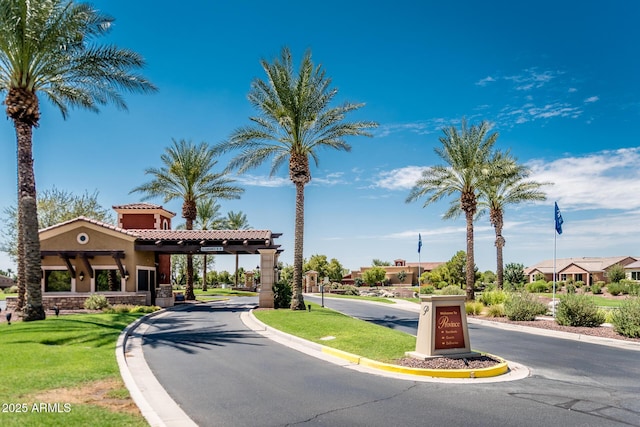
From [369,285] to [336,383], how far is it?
240ft

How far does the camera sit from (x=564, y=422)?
24.7 feet

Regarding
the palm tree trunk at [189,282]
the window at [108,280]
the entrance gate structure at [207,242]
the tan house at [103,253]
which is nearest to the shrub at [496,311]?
the entrance gate structure at [207,242]

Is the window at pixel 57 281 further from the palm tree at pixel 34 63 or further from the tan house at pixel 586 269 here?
the tan house at pixel 586 269

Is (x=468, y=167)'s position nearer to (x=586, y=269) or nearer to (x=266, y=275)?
(x=266, y=275)

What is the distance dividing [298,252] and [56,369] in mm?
15503

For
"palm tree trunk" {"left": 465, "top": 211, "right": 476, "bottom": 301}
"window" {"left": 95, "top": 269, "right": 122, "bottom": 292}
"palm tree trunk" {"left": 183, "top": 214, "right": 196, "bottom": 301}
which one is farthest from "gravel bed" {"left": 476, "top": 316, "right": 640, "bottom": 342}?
"palm tree trunk" {"left": 183, "top": 214, "right": 196, "bottom": 301}

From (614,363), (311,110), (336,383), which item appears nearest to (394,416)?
(336,383)

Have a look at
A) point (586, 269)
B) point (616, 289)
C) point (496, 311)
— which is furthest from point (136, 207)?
point (586, 269)

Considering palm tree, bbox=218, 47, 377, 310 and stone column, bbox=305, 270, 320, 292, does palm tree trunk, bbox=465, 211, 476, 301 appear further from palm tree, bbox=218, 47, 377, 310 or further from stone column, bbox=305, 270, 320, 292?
stone column, bbox=305, 270, 320, 292

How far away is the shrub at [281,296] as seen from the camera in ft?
88.6

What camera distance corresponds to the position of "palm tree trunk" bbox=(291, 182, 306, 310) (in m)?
24.8

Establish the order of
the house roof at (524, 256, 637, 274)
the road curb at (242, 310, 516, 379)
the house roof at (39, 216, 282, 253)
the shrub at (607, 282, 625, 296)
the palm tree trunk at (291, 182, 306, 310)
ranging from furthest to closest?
the house roof at (524, 256, 637, 274)
the shrub at (607, 282, 625, 296)
the house roof at (39, 216, 282, 253)
the palm tree trunk at (291, 182, 306, 310)
the road curb at (242, 310, 516, 379)

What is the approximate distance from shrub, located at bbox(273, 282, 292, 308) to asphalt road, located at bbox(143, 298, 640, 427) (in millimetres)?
11883

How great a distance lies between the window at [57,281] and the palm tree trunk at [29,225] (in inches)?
461
